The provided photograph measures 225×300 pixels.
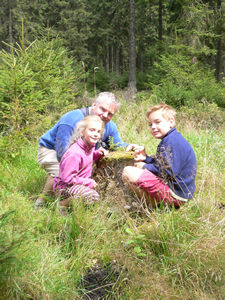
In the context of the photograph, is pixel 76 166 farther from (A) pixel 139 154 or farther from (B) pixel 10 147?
(B) pixel 10 147

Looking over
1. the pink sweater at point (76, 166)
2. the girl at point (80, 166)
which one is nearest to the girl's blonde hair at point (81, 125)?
the girl at point (80, 166)

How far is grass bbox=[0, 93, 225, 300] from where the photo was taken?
1.64 meters

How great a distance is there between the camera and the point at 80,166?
2701 mm

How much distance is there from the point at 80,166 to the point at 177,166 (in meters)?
1.04

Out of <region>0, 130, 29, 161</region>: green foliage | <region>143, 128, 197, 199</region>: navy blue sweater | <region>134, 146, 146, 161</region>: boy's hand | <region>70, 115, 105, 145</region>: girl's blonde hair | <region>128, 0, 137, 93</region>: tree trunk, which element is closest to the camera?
<region>143, 128, 197, 199</region>: navy blue sweater

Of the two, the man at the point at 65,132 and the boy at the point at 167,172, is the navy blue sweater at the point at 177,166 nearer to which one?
the boy at the point at 167,172

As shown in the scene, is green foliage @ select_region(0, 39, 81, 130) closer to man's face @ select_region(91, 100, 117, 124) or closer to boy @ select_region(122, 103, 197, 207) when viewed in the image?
man's face @ select_region(91, 100, 117, 124)

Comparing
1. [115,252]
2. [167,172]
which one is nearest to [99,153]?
[167,172]

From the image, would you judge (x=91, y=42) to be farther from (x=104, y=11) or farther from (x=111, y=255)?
(x=111, y=255)

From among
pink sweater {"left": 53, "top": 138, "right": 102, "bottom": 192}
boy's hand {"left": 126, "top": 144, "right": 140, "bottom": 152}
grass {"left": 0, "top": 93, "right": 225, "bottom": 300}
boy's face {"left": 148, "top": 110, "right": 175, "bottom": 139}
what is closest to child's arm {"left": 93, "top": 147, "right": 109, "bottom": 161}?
pink sweater {"left": 53, "top": 138, "right": 102, "bottom": 192}

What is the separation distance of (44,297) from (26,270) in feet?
0.70

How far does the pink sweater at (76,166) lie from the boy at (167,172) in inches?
18.3

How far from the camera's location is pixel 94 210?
2535 millimetres

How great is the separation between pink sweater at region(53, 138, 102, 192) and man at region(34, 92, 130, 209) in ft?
0.71
